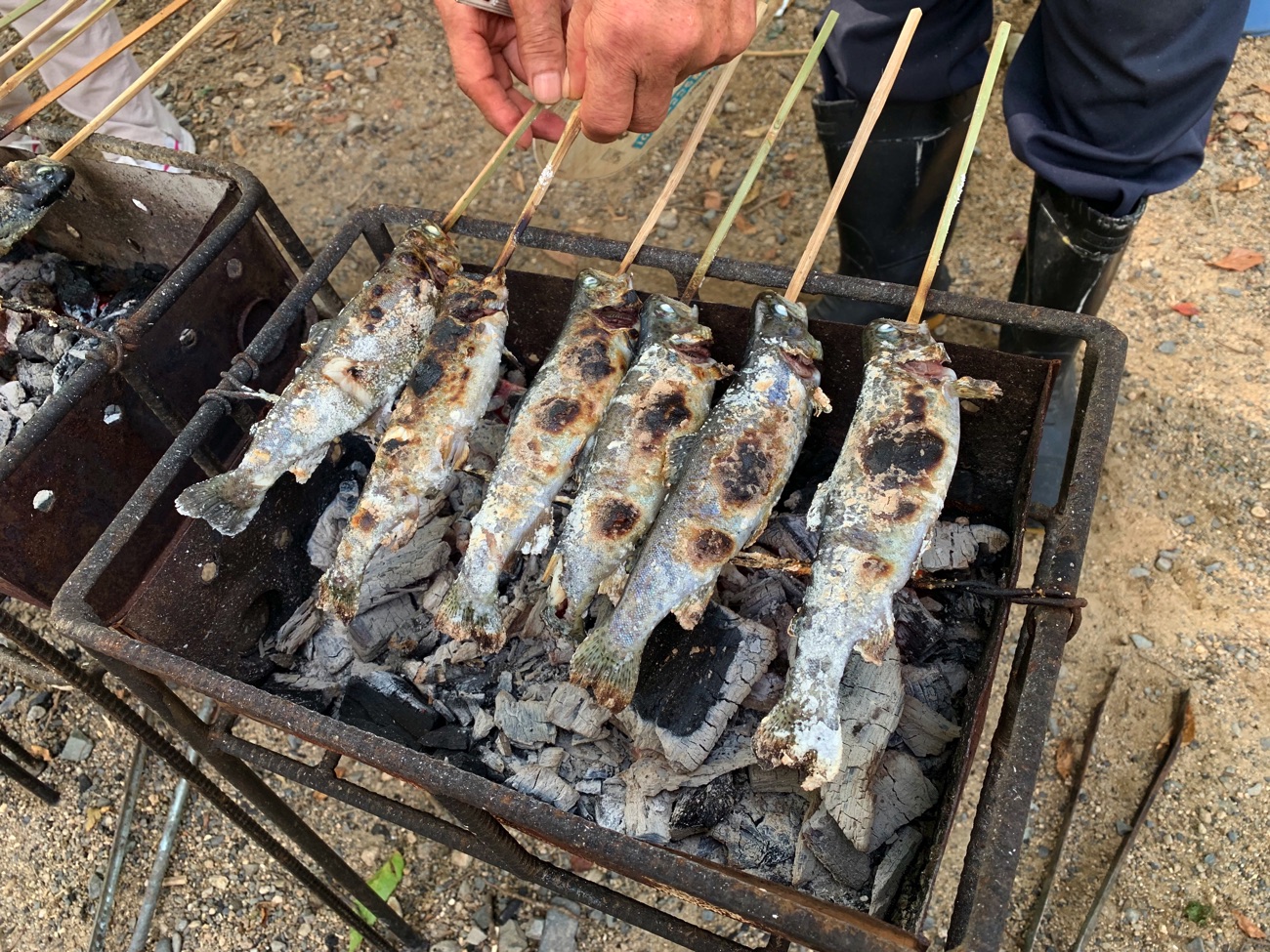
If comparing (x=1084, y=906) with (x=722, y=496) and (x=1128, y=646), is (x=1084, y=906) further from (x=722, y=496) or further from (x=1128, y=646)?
(x=722, y=496)

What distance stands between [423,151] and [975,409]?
4.19 metres

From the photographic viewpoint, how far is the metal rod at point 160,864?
11.1ft

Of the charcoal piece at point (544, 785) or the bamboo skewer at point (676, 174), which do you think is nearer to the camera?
the charcoal piece at point (544, 785)

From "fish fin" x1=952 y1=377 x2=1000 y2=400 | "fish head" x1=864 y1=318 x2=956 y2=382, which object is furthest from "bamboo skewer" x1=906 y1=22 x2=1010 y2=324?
"fish fin" x1=952 y1=377 x2=1000 y2=400

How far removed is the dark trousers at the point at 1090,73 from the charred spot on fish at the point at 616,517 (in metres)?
1.93

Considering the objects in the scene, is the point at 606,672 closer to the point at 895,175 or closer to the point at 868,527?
the point at 868,527

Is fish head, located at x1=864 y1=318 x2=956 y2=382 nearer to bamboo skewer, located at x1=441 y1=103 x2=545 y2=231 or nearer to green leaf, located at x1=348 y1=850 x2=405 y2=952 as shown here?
bamboo skewer, located at x1=441 y1=103 x2=545 y2=231

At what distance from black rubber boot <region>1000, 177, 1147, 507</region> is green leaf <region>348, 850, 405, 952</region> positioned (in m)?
3.13

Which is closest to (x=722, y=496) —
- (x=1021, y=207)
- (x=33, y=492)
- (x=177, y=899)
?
(x=33, y=492)

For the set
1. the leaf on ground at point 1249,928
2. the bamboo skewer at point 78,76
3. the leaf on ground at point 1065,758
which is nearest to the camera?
the leaf on ground at point 1249,928

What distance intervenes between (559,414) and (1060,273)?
211cm

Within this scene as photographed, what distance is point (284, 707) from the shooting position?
6.80ft

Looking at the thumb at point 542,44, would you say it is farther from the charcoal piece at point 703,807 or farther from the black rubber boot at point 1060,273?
the charcoal piece at point 703,807

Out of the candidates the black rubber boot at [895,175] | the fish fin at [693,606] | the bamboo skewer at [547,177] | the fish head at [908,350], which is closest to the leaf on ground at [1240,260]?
the black rubber boot at [895,175]
